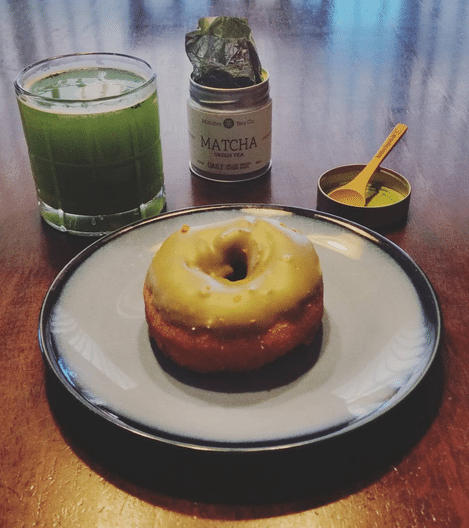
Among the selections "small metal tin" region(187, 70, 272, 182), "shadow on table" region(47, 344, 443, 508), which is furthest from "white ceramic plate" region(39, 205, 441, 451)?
"small metal tin" region(187, 70, 272, 182)

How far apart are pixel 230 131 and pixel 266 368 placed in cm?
50

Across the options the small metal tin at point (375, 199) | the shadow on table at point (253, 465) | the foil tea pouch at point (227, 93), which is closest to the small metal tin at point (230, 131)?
the foil tea pouch at point (227, 93)

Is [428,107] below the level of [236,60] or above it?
below

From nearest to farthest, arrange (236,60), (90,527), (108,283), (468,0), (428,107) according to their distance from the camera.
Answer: (90,527)
(108,283)
(236,60)
(428,107)
(468,0)

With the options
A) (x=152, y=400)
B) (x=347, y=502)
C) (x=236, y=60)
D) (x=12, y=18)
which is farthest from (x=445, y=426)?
(x=12, y=18)

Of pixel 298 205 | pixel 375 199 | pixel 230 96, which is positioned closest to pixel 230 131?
pixel 230 96

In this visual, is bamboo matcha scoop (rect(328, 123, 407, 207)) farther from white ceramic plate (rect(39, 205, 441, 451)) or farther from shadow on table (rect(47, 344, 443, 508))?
shadow on table (rect(47, 344, 443, 508))

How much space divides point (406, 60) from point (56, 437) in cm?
143

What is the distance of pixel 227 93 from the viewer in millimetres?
998

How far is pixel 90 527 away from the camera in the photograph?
55cm

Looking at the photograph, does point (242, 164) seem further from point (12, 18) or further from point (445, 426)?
point (12, 18)

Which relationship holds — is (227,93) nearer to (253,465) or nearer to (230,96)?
(230,96)

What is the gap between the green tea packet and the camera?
1.01m

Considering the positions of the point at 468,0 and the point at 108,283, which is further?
the point at 468,0
